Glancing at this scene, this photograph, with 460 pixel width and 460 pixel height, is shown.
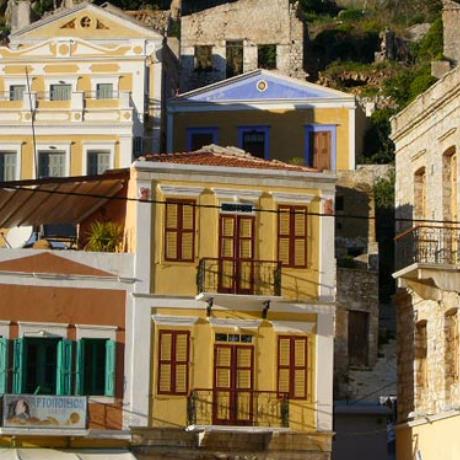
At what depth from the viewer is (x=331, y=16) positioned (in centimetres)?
10356

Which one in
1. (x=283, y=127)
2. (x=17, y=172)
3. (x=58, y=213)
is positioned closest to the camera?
(x=58, y=213)

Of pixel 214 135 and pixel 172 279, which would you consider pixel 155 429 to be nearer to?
pixel 172 279

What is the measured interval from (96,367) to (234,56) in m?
46.6

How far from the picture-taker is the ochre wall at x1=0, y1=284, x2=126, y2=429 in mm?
39312

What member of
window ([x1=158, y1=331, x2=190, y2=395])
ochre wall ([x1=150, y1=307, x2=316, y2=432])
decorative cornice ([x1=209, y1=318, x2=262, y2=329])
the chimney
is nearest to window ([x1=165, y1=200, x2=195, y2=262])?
ochre wall ([x1=150, y1=307, x2=316, y2=432])

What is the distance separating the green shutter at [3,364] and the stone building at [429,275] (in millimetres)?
8519

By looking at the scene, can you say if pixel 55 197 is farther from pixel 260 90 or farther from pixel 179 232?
pixel 260 90

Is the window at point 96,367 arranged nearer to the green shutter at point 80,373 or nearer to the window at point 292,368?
the green shutter at point 80,373

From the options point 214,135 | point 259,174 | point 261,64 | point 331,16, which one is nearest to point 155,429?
point 259,174

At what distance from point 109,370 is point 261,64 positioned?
46.2 metres

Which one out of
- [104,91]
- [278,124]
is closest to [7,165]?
[104,91]

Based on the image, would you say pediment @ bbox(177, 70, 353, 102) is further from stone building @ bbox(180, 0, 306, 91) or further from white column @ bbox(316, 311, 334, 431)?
white column @ bbox(316, 311, 334, 431)

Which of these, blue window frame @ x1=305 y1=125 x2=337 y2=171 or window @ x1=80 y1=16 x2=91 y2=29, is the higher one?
window @ x1=80 y1=16 x2=91 y2=29

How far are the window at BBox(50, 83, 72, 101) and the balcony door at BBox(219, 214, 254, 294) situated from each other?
23.8 m
